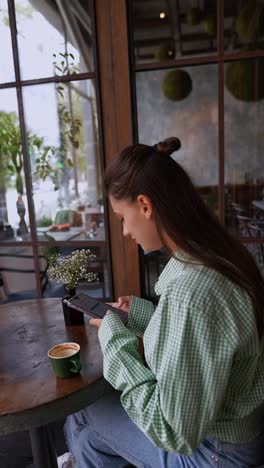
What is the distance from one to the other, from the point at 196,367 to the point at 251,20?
2.01 meters

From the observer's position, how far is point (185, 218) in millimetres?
852

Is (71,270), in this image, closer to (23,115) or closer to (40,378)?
(40,378)

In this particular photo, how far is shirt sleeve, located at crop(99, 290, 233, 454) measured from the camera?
2.34 feet

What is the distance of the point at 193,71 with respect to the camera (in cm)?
743

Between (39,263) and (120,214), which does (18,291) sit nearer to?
(39,263)

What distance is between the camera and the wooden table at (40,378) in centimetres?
92

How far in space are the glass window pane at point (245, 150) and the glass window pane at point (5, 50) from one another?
4.01 ft

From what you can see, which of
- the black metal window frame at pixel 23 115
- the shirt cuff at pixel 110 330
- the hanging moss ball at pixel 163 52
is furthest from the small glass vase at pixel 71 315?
the hanging moss ball at pixel 163 52

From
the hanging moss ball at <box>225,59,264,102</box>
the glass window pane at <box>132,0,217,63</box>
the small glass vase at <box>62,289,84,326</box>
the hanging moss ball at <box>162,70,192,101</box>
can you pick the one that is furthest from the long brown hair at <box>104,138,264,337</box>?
the hanging moss ball at <box>162,70,192,101</box>

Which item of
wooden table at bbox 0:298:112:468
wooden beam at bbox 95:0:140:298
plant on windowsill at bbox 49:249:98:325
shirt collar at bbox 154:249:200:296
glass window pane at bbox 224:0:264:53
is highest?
glass window pane at bbox 224:0:264:53

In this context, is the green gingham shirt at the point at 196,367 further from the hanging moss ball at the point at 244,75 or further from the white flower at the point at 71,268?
the hanging moss ball at the point at 244,75

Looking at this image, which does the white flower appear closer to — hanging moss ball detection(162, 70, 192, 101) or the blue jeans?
the blue jeans

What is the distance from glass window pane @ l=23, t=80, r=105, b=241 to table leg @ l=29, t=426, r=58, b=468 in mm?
1190

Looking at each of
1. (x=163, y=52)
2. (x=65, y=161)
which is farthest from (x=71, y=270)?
(x=65, y=161)
